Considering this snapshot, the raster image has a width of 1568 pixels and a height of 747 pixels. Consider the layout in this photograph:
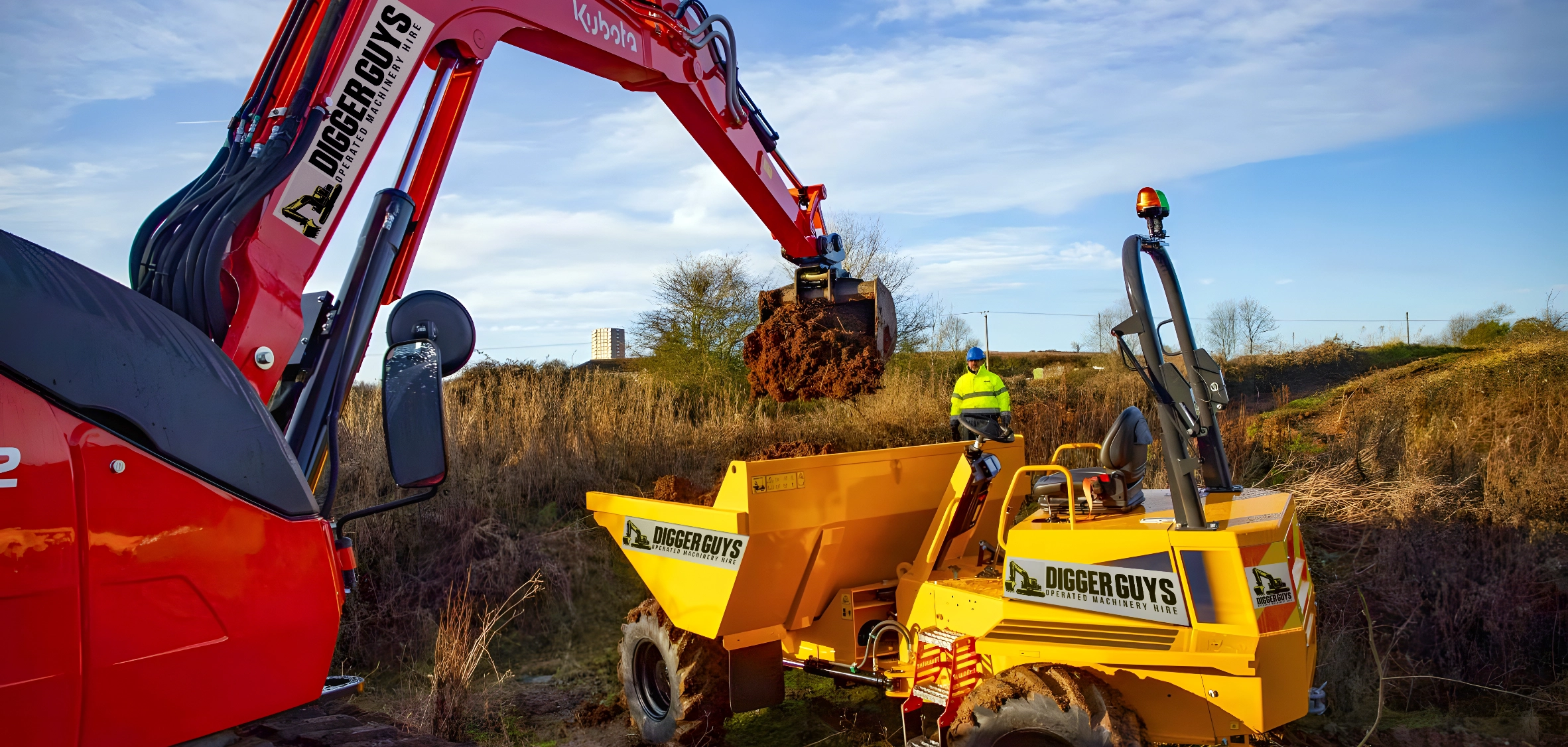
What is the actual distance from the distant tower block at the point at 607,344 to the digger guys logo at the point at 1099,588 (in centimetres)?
2092

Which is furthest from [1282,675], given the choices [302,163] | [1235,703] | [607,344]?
[607,344]

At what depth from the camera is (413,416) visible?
8.26ft

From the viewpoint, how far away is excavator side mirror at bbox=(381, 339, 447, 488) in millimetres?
2488

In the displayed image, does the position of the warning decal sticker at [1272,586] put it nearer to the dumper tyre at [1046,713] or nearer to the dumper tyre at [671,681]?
the dumper tyre at [1046,713]

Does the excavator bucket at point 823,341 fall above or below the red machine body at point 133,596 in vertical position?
above

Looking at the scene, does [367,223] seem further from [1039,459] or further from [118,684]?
[1039,459]

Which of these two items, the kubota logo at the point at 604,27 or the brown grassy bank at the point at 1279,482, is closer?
the kubota logo at the point at 604,27

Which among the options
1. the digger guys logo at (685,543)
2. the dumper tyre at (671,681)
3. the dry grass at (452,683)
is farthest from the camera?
the dry grass at (452,683)

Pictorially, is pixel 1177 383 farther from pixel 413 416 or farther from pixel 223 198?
pixel 223 198

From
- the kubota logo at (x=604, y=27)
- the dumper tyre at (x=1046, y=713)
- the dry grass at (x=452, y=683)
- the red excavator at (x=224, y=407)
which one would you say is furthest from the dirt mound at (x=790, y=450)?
the red excavator at (x=224, y=407)

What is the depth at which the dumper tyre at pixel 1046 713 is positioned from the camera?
3768 millimetres

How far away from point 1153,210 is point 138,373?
3724 mm

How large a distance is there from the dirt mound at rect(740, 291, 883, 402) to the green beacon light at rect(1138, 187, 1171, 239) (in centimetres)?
312

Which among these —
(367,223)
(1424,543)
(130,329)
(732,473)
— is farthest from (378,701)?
(1424,543)
